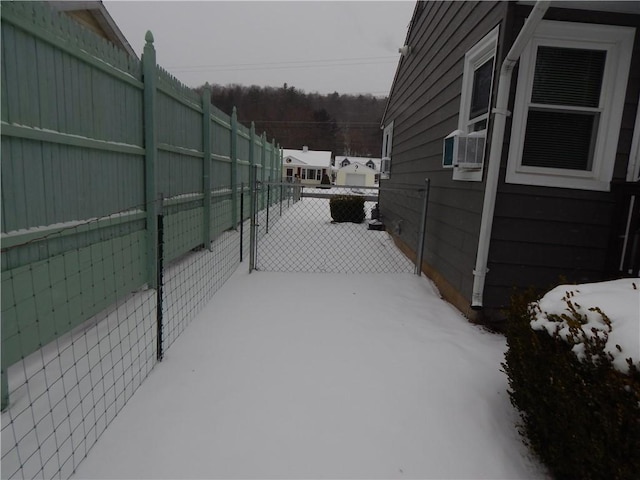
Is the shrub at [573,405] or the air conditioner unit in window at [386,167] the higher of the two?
the air conditioner unit in window at [386,167]

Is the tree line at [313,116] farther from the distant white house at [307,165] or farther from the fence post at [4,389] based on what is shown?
the fence post at [4,389]

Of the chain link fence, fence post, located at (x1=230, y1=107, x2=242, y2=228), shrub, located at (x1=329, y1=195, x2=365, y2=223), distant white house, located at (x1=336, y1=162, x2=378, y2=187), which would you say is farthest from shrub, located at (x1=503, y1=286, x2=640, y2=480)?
distant white house, located at (x1=336, y1=162, x2=378, y2=187)

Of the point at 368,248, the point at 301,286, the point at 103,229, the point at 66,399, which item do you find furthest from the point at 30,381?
the point at 368,248

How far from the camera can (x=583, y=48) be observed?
3162 mm

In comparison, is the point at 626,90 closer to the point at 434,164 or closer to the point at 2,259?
the point at 434,164

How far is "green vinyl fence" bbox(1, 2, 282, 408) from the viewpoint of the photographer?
2.17 metres

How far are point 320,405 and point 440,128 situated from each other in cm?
390

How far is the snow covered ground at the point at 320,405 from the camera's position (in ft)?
5.97

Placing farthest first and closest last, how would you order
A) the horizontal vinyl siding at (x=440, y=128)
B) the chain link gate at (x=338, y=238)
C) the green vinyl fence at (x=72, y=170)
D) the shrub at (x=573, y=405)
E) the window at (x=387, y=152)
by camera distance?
the window at (x=387, y=152) → the chain link gate at (x=338, y=238) → the horizontal vinyl siding at (x=440, y=128) → the green vinyl fence at (x=72, y=170) → the shrub at (x=573, y=405)

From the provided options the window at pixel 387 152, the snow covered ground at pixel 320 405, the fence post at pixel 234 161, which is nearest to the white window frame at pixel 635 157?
the snow covered ground at pixel 320 405

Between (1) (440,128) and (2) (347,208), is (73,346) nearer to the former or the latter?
(1) (440,128)

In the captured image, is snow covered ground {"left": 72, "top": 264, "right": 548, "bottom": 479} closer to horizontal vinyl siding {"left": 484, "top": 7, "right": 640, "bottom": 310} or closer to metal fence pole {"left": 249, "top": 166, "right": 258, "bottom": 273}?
horizontal vinyl siding {"left": 484, "top": 7, "right": 640, "bottom": 310}

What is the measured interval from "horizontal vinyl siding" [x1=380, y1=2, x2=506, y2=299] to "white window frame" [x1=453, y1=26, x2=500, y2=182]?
0.07m

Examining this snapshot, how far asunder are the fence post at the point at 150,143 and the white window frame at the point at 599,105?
331 cm
